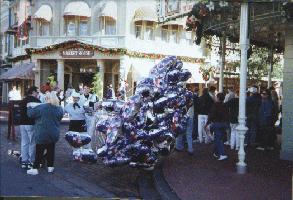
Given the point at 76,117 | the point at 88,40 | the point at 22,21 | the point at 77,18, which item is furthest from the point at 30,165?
the point at 22,21

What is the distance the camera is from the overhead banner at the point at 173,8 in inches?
427

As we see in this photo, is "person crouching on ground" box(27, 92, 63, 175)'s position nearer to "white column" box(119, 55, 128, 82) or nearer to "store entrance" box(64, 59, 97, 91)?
"white column" box(119, 55, 128, 82)

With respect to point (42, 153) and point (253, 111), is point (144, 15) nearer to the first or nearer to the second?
point (253, 111)

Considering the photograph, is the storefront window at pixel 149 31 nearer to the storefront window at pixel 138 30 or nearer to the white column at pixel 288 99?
the storefront window at pixel 138 30

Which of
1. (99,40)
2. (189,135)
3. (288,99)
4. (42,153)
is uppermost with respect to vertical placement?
(99,40)

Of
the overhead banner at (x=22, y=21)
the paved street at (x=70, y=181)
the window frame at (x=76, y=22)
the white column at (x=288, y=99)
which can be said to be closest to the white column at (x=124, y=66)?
the window frame at (x=76, y=22)

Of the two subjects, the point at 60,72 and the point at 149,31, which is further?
the point at 149,31

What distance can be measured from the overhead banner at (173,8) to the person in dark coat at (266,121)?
3.46m

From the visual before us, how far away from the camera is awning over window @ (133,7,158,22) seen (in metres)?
31.3

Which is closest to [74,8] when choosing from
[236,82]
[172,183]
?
[236,82]

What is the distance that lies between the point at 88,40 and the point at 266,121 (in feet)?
69.1

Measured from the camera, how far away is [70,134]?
11109mm

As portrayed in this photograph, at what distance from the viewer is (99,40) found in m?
32.2

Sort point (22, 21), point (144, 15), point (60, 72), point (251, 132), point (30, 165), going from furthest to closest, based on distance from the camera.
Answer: point (22, 21) < point (60, 72) < point (144, 15) < point (251, 132) < point (30, 165)
